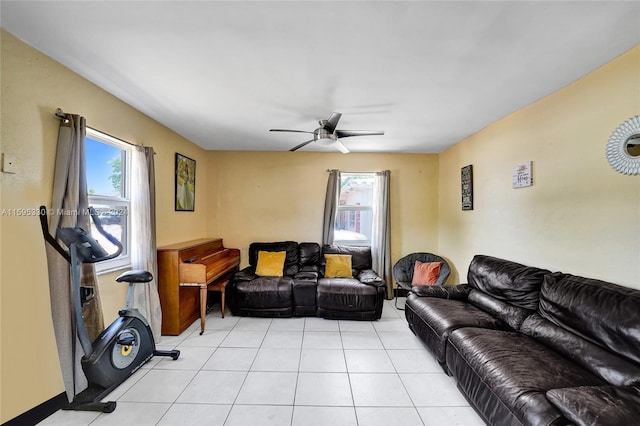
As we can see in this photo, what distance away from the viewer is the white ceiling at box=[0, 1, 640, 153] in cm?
141

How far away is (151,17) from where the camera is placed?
1452 mm

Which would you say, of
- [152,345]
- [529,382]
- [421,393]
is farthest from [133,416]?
[529,382]

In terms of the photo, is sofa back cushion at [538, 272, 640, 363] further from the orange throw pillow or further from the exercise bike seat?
the exercise bike seat

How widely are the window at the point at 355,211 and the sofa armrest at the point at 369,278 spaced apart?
72 cm

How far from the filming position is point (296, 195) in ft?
14.8

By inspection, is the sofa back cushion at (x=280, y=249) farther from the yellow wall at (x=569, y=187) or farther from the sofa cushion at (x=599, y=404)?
the sofa cushion at (x=599, y=404)

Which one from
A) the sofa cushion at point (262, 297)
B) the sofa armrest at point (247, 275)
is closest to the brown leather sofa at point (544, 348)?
the sofa cushion at point (262, 297)

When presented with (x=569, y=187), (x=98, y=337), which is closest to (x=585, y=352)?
(x=569, y=187)

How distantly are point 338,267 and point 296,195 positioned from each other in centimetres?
145

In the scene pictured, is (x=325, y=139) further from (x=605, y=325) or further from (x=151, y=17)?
(x=605, y=325)

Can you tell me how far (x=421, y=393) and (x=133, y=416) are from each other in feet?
7.01

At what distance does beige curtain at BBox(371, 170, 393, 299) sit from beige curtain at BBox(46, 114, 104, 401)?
3.69 meters

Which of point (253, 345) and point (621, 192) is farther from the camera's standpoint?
point (253, 345)

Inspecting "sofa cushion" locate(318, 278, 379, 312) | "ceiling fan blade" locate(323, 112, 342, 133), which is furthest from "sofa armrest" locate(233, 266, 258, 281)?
"ceiling fan blade" locate(323, 112, 342, 133)
